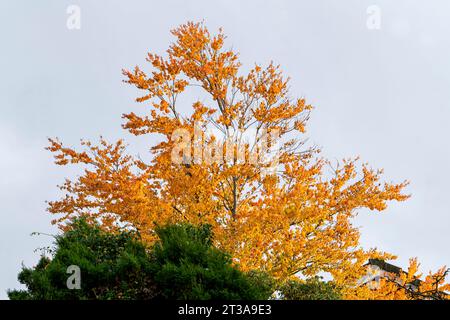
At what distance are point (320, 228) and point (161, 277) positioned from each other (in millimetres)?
7650

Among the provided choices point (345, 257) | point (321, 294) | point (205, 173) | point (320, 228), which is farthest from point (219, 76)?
point (321, 294)

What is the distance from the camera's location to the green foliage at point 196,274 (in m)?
11.4

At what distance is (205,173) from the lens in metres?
17.9

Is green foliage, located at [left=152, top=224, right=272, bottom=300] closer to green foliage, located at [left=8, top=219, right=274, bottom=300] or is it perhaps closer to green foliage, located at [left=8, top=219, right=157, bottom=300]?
green foliage, located at [left=8, top=219, right=274, bottom=300]

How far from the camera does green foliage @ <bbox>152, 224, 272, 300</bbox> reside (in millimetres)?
11414

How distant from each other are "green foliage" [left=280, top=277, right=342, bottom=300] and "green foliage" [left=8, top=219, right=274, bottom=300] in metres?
0.63

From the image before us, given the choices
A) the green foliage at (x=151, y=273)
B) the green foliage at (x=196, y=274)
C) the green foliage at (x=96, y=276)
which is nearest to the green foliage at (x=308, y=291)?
the green foliage at (x=151, y=273)

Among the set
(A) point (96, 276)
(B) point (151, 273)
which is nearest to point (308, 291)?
(B) point (151, 273)

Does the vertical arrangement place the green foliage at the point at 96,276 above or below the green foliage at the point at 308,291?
above

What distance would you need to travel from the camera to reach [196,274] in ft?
38.0

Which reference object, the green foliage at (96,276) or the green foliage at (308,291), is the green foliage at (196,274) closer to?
the green foliage at (96,276)

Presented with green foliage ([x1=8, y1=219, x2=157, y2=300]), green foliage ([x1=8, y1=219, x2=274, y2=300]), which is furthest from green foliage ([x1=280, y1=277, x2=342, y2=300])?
green foliage ([x1=8, y1=219, x2=157, y2=300])

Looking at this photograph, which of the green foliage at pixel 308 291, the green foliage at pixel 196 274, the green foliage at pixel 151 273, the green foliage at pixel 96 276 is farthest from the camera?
the green foliage at pixel 308 291

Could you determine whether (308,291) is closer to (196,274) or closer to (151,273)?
(196,274)
